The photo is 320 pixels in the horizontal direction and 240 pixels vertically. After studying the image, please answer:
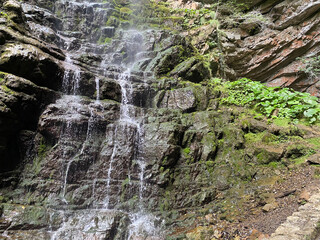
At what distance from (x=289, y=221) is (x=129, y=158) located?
443cm

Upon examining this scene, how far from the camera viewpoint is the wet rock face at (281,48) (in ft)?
30.6

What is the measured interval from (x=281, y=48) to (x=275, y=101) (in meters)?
4.03

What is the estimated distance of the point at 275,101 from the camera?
24.8 ft

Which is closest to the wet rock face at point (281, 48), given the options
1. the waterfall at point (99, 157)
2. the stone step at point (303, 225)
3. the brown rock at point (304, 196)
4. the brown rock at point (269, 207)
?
the waterfall at point (99, 157)

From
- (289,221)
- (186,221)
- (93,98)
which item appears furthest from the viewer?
(93,98)

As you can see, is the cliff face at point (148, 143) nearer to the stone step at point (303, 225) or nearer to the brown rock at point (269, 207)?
the brown rock at point (269, 207)

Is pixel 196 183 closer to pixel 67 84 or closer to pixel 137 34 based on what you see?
pixel 67 84

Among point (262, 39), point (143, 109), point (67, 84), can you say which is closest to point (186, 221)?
point (143, 109)

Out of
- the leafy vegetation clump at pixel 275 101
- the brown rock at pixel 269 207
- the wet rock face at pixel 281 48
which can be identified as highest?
the wet rock face at pixel 281 48

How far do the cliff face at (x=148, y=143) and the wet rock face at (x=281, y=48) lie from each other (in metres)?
0.05

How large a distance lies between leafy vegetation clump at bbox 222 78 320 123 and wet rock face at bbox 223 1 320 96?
74.6 inches

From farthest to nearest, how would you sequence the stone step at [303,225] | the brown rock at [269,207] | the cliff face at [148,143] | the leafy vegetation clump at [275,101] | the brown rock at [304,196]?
the leafy vegetation clump at [275,101], the cliff face at [148,143], the brown rock at [269,207], the brown rock at [304,196], the stone step at [303,225]

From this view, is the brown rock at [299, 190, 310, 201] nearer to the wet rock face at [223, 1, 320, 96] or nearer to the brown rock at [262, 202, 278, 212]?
the brown rock at [262, 202, 278, 212]

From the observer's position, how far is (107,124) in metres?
6.89
